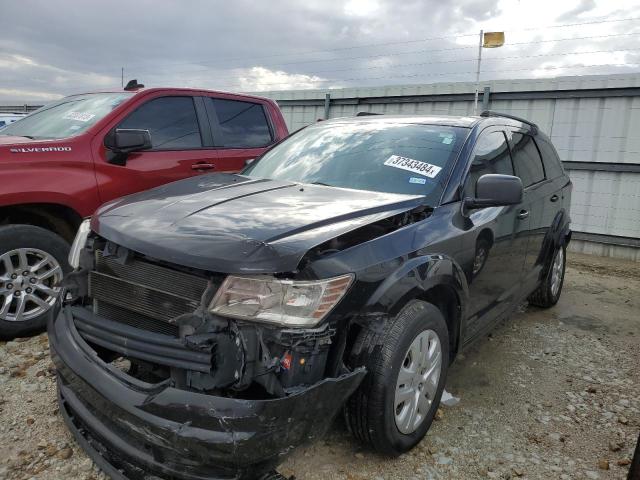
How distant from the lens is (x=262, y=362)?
181 centimetres

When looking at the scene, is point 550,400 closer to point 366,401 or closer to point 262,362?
point 366,401

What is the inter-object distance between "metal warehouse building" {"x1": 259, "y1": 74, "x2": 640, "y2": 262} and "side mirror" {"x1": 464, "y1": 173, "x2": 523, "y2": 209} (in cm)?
585

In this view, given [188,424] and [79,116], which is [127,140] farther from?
[188,424]

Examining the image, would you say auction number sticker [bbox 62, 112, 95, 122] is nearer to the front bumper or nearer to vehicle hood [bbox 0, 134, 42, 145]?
vehicle hood [bbox 0, 134, 42, 145]

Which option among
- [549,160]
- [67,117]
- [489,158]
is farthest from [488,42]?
[67,117]

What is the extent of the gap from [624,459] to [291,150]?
8.98ft

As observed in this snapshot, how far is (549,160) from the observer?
458 centimetres

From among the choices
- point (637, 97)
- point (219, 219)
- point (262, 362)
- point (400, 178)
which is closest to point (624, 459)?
point (400, 178)

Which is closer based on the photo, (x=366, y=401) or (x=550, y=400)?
(x=366, y=401)

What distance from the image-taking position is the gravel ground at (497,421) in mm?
2389

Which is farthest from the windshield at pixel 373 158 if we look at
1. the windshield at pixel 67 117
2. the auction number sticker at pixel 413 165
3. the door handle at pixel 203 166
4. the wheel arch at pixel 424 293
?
the windshield at pixel 67 117

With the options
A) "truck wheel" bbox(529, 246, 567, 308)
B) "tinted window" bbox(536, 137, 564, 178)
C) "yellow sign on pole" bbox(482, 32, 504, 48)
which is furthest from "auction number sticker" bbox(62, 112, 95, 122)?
"yellow sign on pole" bbox(482, 32, 504, 48)

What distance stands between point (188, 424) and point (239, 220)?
85cm

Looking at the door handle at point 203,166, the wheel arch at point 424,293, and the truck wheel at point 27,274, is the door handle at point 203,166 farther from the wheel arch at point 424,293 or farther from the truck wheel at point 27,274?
the wheel arch at point 424,293
